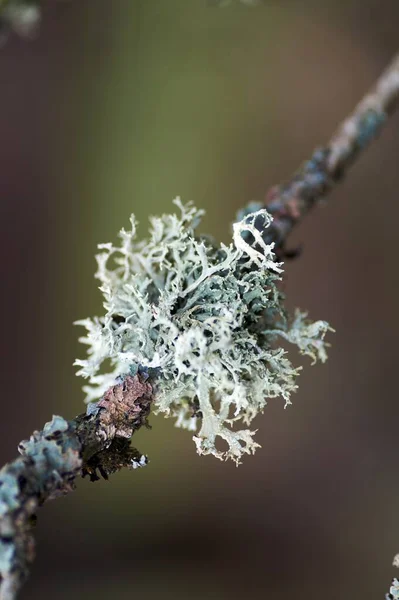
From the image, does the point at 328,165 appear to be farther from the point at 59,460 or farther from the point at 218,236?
the point at 218,236

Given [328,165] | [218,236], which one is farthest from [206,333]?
[218,236]

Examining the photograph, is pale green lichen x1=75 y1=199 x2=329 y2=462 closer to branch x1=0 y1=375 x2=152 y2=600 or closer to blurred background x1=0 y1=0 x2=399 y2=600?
branch x1=0 y1=375 x2=152 y2=600

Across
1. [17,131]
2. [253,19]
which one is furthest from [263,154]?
[17,131]

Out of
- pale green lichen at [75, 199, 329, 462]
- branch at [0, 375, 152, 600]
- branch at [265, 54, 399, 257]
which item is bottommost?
branch at [0, 375, 152, 600]

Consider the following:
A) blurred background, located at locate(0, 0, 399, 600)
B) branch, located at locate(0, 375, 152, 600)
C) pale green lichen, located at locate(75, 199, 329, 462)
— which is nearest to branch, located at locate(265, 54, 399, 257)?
pale green lichen, located at locate(75, 199, 329, 462)

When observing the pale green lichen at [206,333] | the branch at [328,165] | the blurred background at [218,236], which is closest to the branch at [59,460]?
the pale green lichen at [206,333]
